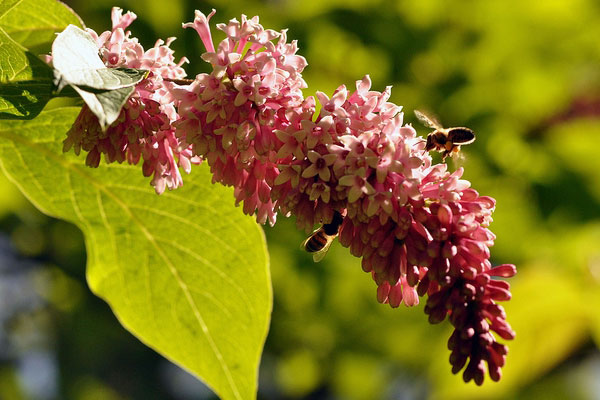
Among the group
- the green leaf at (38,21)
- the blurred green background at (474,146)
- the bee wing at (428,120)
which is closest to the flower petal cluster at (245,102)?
the green leaf at (38,21)

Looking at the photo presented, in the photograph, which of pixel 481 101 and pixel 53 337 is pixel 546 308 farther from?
pixel 53 337

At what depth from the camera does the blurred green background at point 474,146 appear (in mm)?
4926

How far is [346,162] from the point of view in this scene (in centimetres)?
176

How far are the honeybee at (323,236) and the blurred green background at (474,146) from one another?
2.75 meters

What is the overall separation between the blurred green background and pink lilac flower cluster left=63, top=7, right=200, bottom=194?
9.21 feet

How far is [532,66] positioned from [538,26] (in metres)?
0.30

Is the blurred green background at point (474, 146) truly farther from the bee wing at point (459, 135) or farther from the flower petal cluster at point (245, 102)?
the flower petal cluster at point (245, 102)

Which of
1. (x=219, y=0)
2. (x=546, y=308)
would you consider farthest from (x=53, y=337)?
(x=546, y=308)

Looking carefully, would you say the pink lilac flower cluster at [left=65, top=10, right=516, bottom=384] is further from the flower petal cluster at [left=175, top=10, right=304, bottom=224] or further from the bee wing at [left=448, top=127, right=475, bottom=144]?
the bee wing at [left=448, top=127, right=475, bottom=144]

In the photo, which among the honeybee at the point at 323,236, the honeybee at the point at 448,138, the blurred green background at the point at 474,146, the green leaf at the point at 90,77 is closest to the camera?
the green leaf at the point at 90,77

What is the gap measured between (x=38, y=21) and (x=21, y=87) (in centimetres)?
51

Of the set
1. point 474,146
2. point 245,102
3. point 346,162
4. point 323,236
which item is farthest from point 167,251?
point 474,146

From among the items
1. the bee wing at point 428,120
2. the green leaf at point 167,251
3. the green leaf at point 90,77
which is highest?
the green leaf at point 90,77

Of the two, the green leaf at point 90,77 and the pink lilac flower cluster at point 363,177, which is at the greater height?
the green leaf at point 90,77
